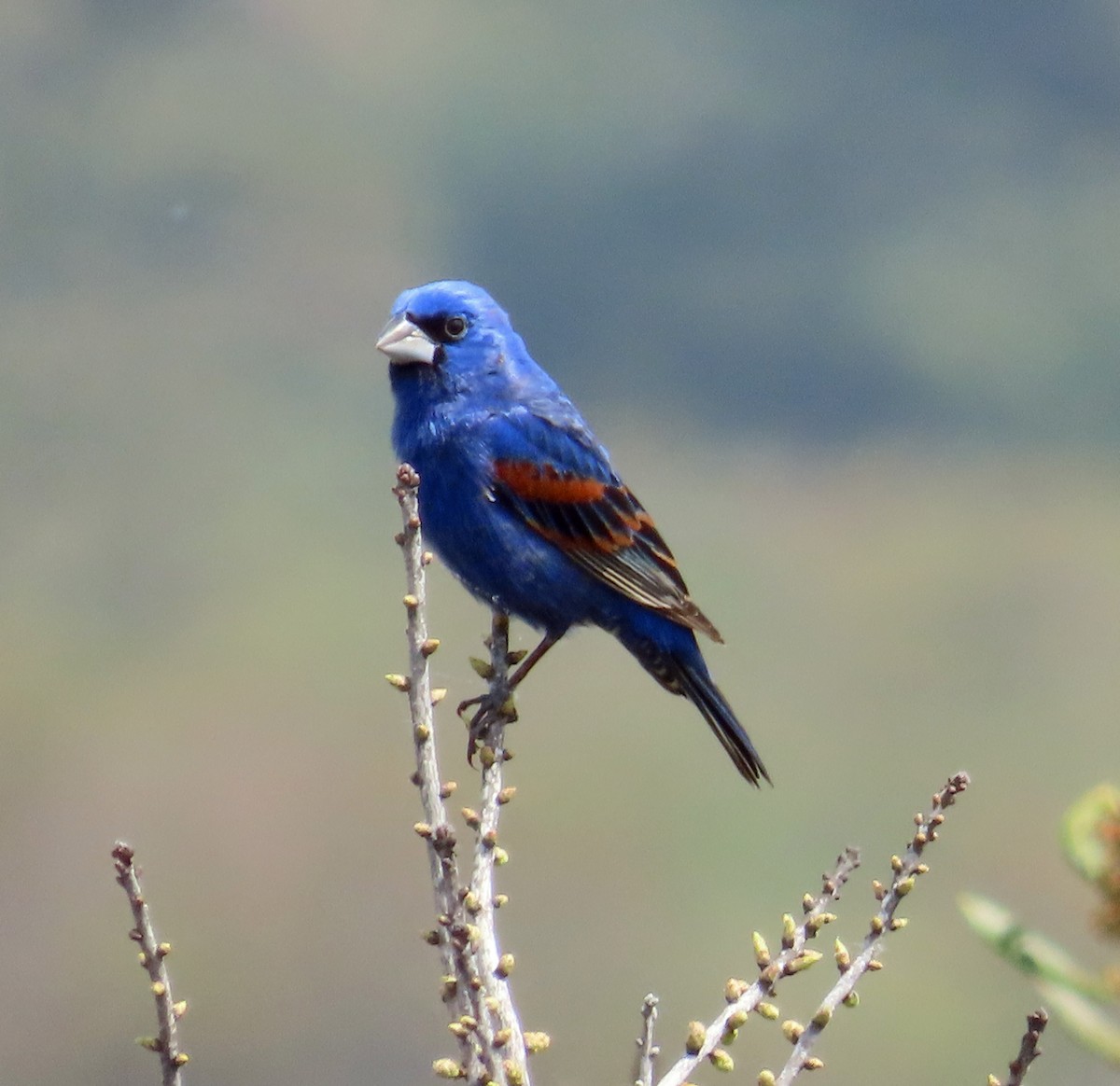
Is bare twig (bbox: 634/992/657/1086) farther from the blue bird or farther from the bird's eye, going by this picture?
the bird's eye

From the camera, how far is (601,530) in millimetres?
3107

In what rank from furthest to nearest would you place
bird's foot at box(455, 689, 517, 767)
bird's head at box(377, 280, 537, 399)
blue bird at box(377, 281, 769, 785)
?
bird's head at box(377, 280, 537, 399) → blue bird at box(377, 281, 769, 785) → bird's foot at box(455, 689, 517, 767)

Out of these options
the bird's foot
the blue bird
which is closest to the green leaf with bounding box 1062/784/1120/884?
the bird's foot

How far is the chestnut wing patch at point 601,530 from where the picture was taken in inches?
118

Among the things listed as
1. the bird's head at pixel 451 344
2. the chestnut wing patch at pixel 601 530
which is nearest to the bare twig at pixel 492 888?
the chestnut wing patch at pixel 601 530

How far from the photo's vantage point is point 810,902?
1620 millimetres

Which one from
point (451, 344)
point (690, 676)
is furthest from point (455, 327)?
point (690, 676)

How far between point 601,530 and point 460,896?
1740mm

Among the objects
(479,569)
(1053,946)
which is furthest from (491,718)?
(1053,946)

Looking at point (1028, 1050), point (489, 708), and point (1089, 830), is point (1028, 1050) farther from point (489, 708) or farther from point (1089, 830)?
point (489, 708)

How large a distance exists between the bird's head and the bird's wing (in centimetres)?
11

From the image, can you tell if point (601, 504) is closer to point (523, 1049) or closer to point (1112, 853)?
point (523, 1049)

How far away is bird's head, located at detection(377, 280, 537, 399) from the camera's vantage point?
306 cm

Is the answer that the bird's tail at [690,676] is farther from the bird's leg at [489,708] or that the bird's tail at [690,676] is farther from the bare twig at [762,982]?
the bare twig at [762,982]
